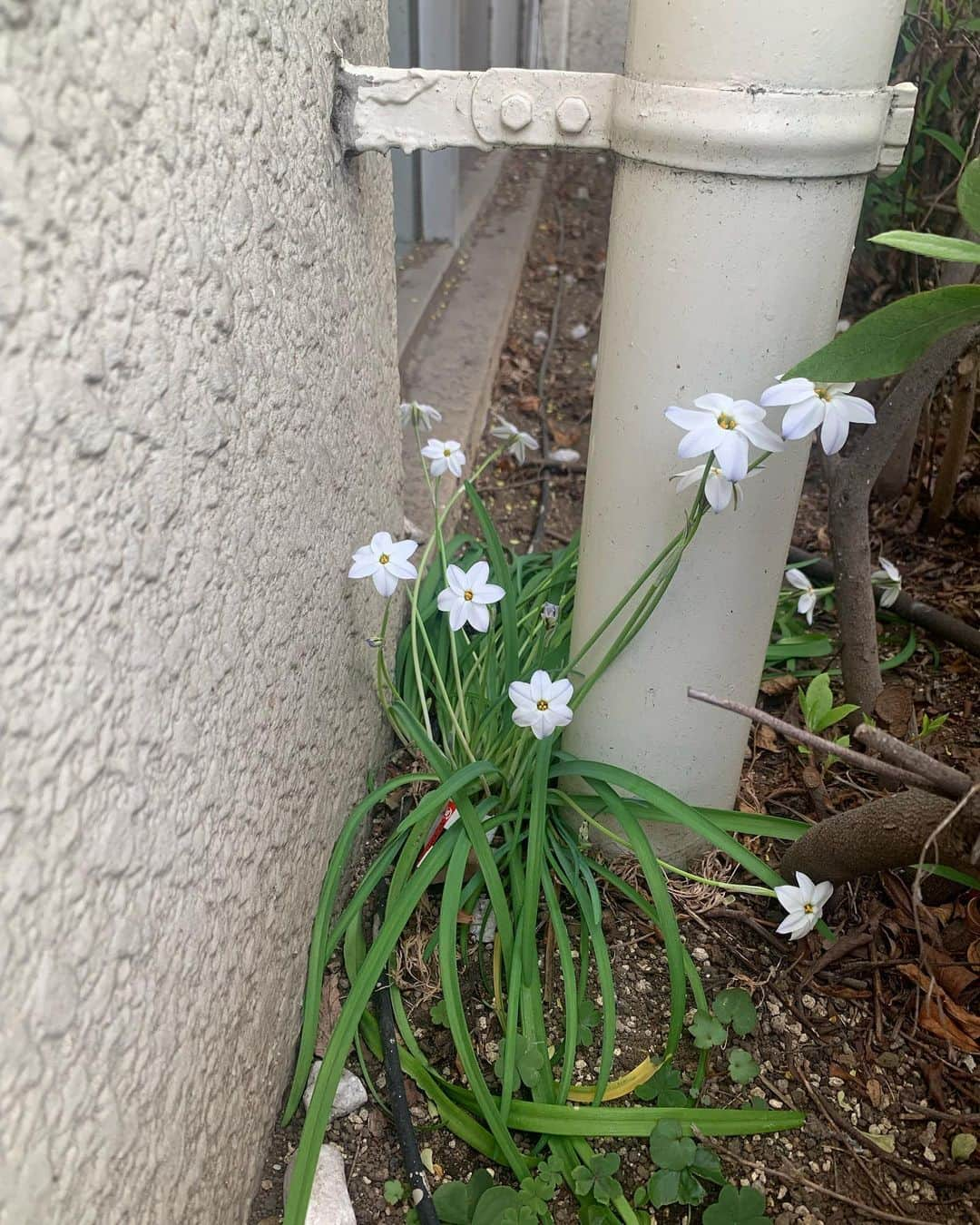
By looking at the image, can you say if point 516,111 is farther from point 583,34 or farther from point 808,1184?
point 583,34

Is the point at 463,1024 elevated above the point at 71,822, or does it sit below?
below

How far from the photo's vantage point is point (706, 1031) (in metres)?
1.32

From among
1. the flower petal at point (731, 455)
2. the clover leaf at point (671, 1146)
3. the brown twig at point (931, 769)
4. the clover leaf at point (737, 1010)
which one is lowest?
the clover leaf at point (737, 1010)

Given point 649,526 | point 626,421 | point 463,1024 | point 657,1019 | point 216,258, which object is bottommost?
point 657,1019

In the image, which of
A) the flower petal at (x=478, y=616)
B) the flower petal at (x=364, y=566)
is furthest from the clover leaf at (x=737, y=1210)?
the flower petal at (x=364, y=566)

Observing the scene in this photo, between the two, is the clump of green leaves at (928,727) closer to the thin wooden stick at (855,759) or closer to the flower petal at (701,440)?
the thin wooden stick at (855,759)

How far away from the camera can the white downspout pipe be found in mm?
1069

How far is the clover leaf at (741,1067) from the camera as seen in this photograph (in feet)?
4.28

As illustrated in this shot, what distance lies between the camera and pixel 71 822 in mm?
736

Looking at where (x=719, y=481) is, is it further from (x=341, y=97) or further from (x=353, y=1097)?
(x=353, y=1097)

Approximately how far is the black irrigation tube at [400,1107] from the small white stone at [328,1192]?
0.08 meters

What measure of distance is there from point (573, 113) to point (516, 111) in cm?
7

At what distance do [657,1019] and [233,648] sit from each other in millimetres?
849

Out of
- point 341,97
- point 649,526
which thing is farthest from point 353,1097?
point 341,97
